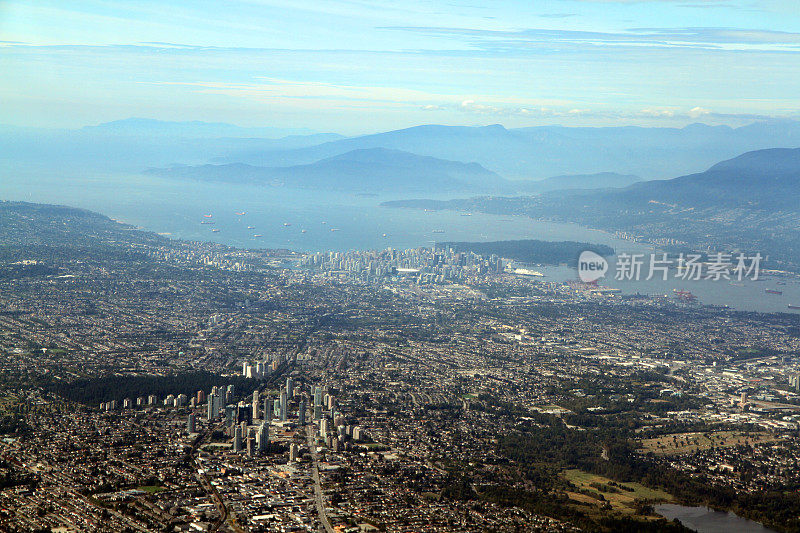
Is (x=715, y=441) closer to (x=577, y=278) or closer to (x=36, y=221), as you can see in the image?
(x=577, y=278)

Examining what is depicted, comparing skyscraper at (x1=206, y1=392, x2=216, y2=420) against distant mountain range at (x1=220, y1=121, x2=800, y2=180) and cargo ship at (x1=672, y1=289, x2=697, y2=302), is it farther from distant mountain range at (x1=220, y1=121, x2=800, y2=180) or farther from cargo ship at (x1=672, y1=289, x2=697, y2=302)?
distant mountain range at (x1=220, y1=121, x2=800, y2=180)

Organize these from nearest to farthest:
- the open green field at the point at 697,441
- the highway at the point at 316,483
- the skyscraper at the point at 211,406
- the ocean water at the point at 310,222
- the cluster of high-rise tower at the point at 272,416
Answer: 1. the highway at the point at 316,483
2. the cluster of high-rise tower at the point at 272,416
3. the open green field at the point at 697,441
4. the skyscraper at the point at 211,406
5. the ocean water at the point at 310,222

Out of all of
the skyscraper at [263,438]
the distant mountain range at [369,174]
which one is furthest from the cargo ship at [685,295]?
the distant mountain range at [369,174]

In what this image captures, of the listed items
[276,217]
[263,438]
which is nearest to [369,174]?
[276,217]

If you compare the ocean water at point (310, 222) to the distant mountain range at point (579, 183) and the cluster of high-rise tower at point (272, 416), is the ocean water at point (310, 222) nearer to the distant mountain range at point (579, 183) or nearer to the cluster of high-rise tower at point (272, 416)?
the distant mountain range at point (579, 183)

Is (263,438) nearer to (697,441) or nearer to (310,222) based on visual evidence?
(697,441)

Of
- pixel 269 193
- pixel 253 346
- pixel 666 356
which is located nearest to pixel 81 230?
pixel 253 346

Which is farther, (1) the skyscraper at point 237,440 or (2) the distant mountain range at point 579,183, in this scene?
(2) the distant mountain range at point 579,183
